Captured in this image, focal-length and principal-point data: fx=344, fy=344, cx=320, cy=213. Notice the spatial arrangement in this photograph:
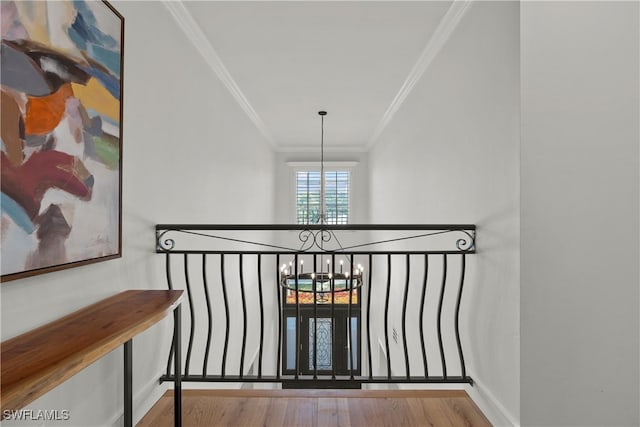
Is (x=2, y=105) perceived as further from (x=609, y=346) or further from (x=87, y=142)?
(x=609, y=346)

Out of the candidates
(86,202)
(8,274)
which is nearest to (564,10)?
(86,202)

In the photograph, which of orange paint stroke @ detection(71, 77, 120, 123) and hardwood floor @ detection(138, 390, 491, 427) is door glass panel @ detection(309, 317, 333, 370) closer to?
hardwood floor @ detection(138, 390, 491, 427)

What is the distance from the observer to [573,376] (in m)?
1.33

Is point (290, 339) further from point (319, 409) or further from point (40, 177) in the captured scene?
point (40, 177)

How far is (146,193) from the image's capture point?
1992mm

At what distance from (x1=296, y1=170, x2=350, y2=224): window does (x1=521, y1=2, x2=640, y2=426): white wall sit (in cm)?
563

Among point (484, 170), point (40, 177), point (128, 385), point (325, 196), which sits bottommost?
point (128, 385)

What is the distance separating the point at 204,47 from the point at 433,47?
1827mm

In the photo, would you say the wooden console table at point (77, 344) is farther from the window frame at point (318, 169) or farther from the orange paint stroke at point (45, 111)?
the window frame at point (318, 169)

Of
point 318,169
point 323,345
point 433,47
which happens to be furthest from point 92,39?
point 323,345

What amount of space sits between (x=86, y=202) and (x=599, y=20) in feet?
6.91

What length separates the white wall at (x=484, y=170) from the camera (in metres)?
1.70

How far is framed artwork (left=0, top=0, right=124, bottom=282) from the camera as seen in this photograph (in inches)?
42.0

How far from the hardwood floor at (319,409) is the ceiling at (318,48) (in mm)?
2463
